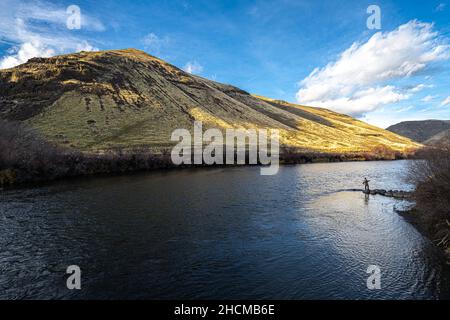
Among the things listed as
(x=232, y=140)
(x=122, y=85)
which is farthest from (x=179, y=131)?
(x=122, y=85)

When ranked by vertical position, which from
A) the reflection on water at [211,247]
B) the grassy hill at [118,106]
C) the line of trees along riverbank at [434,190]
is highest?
the grassy hill at [118,106]

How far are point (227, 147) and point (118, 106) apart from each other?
174ft

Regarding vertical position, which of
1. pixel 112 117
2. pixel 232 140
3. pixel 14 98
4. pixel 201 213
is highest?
pixel 14 98

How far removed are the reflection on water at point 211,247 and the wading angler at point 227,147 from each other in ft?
126

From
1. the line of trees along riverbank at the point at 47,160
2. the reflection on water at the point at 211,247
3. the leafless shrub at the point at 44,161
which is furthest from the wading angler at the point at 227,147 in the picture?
the reflection on water at the point at 211,247

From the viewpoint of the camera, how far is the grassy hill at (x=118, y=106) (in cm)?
10531

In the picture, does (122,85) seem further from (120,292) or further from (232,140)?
(120,292)

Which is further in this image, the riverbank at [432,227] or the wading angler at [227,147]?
the wading angler at [227,147]

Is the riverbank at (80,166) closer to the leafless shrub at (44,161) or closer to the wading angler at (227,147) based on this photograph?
the leafless shrub at (44,161)

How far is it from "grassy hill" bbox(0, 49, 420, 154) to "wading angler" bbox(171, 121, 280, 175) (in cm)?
587

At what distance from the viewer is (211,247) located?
76.0 ft

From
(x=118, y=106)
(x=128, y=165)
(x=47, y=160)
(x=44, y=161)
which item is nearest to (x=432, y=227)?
(x=44, y=161)

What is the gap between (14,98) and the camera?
403ft
